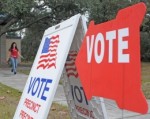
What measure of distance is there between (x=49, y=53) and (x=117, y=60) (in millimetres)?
1307

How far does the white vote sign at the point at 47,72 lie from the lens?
3766 millimetres

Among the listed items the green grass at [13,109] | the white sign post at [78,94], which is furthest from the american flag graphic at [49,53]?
the green grass at [13,109]

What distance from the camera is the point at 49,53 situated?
4305 mm

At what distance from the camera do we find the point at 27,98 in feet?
14.5

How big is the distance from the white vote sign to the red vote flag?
25 centimetres

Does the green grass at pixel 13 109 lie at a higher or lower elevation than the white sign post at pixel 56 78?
lower

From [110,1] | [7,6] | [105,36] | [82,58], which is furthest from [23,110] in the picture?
[110,1]

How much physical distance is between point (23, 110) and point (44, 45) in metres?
0.84

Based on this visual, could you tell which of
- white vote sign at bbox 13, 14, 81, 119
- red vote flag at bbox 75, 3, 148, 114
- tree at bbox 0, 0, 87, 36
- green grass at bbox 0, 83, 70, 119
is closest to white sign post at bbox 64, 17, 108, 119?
white vote sign at bbox 13, 14, 81, 119

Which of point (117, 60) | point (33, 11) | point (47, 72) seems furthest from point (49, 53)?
point (33, 11)

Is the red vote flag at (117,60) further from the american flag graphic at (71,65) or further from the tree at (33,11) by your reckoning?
the tree at (33,11)

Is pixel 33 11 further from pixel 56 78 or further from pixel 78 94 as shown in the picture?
pixel 56 78

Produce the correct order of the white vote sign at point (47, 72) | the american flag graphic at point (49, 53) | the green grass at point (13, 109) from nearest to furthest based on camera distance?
the white vote sign at point (47, 72) < the american flag graphic at point (49, 53) < the green grass at point (13, 109)

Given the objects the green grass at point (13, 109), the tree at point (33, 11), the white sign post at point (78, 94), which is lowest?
the green grass at point (13, 109)
